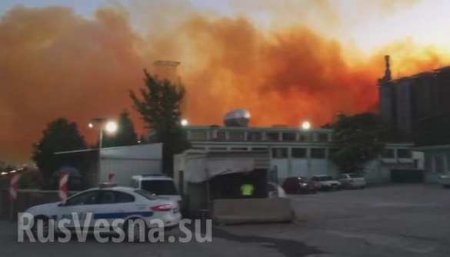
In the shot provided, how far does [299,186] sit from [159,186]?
32.5 meters

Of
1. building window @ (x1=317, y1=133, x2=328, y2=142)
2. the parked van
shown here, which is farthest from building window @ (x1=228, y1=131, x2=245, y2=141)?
the parked van

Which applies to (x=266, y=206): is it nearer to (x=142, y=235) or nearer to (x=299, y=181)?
(x=142, y=235)

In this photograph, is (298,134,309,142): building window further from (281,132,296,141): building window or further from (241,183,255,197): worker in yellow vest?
(241,183,255,197): worker in yellow vest

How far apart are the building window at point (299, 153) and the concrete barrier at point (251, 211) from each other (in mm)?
57432

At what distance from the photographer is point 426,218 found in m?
23.2

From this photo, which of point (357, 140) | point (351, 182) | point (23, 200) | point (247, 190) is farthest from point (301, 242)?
point (357, 140)

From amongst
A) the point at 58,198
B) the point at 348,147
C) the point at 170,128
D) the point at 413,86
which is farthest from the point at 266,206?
the point at 413,86

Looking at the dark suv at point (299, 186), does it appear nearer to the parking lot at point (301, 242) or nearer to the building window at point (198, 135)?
the building window at point (198, 135)

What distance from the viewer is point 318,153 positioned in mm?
80000

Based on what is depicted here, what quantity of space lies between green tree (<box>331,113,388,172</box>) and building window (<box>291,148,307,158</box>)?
510 centimetres

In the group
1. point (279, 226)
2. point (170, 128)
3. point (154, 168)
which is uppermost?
point (170, 128)

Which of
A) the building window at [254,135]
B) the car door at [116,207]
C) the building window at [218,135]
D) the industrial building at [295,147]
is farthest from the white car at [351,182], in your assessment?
the car door at [116,207]

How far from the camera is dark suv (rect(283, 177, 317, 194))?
182ft

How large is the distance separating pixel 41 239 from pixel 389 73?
347 feet
